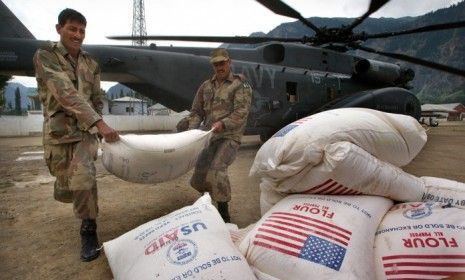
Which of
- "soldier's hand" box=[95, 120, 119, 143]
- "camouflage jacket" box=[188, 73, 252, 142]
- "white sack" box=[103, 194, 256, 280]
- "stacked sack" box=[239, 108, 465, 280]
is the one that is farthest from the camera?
"camouflage jacket" box=[188, 73, 252, 142]

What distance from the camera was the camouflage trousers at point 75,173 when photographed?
221cm

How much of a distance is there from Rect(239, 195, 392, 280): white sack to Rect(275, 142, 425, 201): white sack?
105 mm

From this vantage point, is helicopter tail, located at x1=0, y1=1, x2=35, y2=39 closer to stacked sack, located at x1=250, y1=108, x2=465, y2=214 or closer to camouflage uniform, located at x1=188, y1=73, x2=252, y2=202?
camouflage uniform, located at x1=188, y1=73, x2=252, y2=202

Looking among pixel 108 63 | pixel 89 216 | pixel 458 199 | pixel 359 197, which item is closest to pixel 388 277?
pixel 359 197

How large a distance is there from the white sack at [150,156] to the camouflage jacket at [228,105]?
495mm

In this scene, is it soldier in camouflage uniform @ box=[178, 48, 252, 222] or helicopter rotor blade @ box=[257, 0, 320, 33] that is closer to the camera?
soldier in camouflage uniform @ box=[178, 48, 252, 222]

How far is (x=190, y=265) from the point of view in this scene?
1.33m

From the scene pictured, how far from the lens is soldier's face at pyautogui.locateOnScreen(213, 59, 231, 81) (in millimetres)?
→ 3021

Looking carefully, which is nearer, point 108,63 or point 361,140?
point 361,140

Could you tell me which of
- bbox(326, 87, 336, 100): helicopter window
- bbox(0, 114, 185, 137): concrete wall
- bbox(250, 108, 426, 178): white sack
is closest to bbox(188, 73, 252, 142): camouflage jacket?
bbox(250, 108, 426, 178): white sack

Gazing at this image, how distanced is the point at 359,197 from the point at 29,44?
19.3 ft

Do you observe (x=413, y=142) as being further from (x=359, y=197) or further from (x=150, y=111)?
(x=150, y=111)

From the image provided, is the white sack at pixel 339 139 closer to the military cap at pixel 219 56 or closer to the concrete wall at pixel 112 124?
the military cap at pixel 219 56

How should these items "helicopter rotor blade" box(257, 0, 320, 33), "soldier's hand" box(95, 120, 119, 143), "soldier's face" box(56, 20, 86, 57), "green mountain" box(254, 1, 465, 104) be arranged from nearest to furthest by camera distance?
1. "soldier's hand" box(95, 120, 119, 143)
2. "soldier's face" box(56, 20, 86, 57)
3. "helicopter rotor blade" box(257, 0, 320, 33)
4. "green mountain" box(254, 1, 465, 104)
